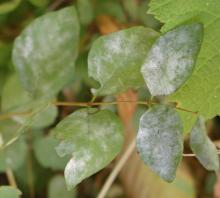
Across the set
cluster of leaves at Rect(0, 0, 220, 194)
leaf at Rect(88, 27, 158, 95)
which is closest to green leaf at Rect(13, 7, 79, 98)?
cluster of leaves at Rect(0, 0, 220, 194)

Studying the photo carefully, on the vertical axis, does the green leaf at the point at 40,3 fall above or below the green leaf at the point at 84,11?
above

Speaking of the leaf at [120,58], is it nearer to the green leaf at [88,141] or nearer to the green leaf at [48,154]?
the green leaf at [88,141]

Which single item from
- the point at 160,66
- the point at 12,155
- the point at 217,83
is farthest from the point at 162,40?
the point at 12,155

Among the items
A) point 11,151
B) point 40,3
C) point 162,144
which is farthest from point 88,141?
point 40,3

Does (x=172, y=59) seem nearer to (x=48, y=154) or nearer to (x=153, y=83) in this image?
(x=153, y=83)

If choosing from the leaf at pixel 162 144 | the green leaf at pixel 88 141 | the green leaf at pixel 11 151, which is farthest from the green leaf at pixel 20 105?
the leaf at pixel 162 144

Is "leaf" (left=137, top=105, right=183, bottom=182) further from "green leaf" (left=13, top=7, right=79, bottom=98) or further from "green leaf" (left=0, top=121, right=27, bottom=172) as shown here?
"green leaf" (left=0, top=121, right=27, bottom=172)

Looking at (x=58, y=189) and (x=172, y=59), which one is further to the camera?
(x=58, y=189)

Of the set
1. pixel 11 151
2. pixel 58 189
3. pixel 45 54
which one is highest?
pixel 45 54

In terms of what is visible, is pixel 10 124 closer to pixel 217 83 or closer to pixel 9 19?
pixel 9 19
